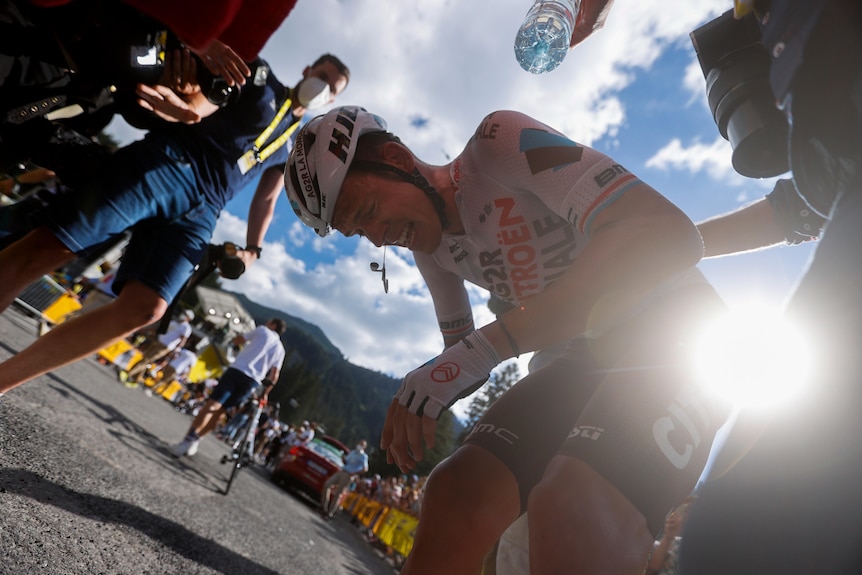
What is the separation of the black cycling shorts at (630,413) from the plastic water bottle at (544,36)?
4.85 ft

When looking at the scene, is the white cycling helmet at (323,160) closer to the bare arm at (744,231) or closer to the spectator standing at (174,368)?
the bare arm at (744,231)

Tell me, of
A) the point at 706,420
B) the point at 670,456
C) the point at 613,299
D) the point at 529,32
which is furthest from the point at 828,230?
the point at 529,32

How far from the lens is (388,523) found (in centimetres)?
1310

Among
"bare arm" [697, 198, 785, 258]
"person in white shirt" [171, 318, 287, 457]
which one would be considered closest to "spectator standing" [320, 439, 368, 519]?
"person in white shirt" [171, 318, 287, 457]

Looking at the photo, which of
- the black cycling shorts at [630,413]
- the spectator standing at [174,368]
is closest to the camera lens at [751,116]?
the black cycling shorts at [630,413]

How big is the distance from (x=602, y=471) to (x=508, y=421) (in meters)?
0.64

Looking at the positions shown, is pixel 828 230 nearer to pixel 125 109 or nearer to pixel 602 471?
pixel 602 471

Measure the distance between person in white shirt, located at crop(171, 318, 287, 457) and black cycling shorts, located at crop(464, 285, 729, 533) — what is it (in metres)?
5.86

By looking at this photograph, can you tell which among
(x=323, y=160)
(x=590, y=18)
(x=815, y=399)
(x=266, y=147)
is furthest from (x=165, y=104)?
(x=815, y=399)

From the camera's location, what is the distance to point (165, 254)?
266 centimetres

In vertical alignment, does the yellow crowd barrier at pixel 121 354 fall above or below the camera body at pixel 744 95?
below

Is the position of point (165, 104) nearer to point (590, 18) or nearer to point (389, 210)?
point (389, 210)

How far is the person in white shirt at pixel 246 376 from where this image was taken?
6.59 m

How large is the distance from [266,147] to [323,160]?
4.17ft
